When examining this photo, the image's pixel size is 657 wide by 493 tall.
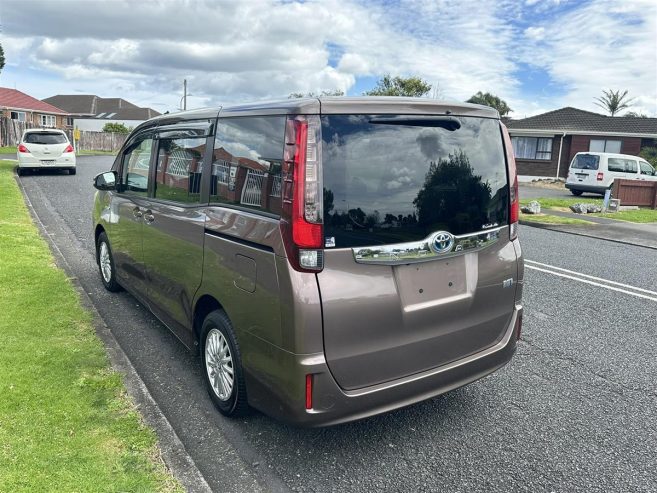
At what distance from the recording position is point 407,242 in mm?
2834

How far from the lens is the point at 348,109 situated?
106 inches

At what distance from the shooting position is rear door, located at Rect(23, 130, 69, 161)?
18.3m

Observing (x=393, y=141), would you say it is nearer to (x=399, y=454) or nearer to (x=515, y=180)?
(x=515, y=180)

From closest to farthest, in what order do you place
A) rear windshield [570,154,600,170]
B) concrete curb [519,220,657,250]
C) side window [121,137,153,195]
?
side window [121,137,153,195] → concrete curb [519,220,657,250] → rear windshield [570,154,600,170]

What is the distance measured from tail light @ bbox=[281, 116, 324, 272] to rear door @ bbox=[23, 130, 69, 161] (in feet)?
60.9

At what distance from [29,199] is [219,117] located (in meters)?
11.4

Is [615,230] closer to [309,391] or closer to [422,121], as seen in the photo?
[422,121]

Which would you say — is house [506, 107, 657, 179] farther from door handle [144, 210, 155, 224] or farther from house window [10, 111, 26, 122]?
house window [10, 111, 26, 122]

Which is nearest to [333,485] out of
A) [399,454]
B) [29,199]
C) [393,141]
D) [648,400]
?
[399,454]

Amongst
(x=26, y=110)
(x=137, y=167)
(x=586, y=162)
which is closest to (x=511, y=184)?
(x=137, y=167)

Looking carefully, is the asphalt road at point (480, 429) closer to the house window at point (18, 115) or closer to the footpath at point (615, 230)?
the footpath at point (615, 230)

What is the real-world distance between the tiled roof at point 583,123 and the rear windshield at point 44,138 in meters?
27.2

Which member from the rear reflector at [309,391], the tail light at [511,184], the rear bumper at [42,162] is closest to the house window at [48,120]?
the rear bumper at [42,162]

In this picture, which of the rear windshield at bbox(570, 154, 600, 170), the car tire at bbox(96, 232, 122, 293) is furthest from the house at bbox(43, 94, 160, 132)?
the car tire at bbox(96, 232, 122, 293)
